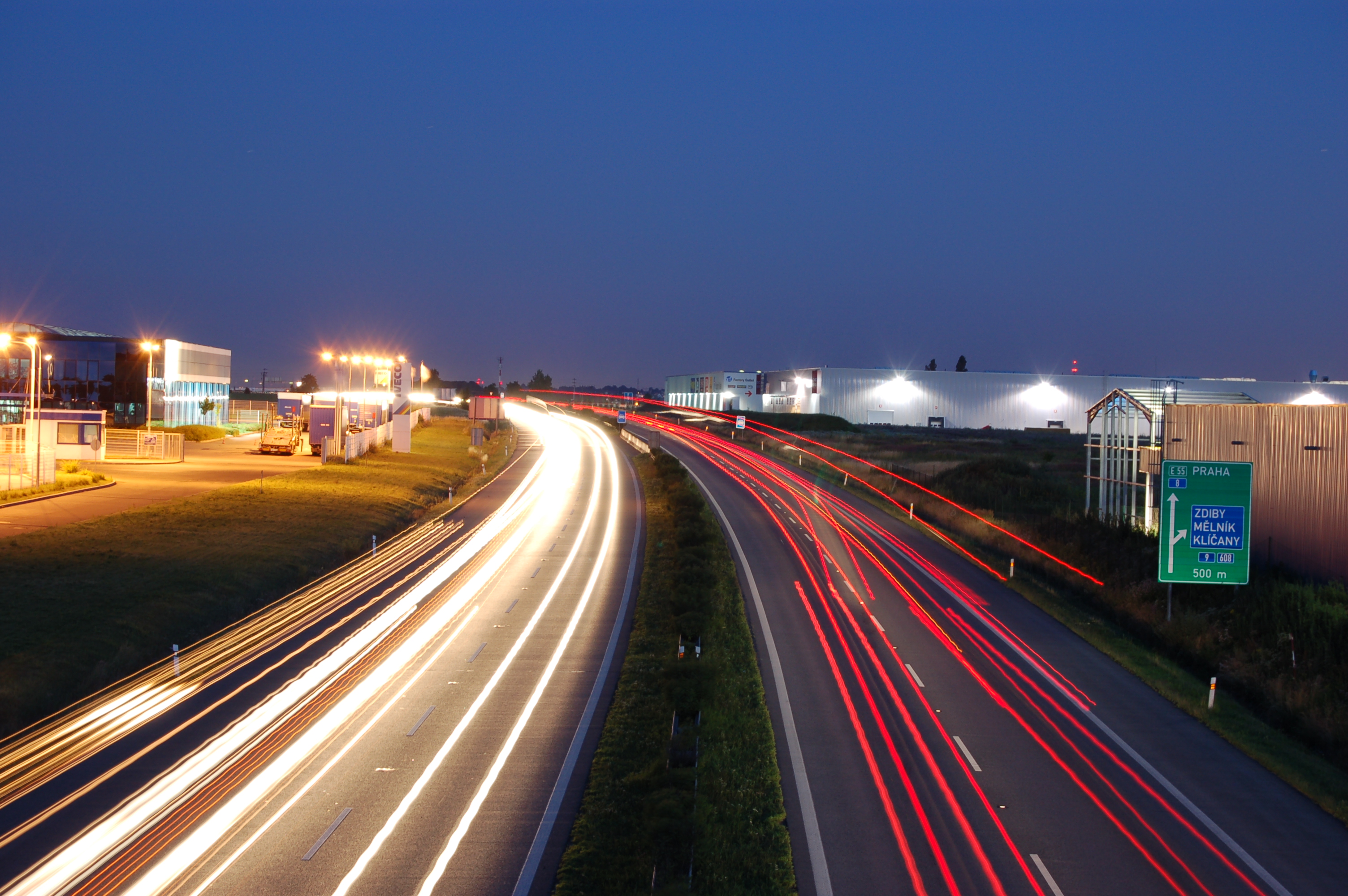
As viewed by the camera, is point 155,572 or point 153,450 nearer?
point 155,572

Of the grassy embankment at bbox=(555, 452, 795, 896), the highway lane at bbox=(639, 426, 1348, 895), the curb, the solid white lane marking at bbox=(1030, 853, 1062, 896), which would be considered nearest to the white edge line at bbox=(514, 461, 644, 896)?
the grassy embankment at bbox=(555, 452, 795, 896)

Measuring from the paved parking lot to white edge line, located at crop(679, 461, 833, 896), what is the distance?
75.9ft

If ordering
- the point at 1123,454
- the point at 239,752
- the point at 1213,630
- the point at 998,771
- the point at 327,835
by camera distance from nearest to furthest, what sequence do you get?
1. the point at 327,835
2. the point at 239,752
3. the point at 998,771
4. the point at 1213,630
5. the point at 1123,454

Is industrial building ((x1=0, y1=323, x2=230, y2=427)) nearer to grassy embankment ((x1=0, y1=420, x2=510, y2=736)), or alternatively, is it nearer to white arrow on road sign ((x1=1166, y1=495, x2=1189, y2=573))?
grassy embankment ((x1=0, y1=420, x2=510, y2=736))

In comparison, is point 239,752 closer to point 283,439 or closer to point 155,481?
point 155,481

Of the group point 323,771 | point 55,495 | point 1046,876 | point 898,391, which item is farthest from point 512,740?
point 898,391

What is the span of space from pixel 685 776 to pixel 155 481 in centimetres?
3958

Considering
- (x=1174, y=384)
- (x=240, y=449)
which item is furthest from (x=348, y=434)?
(x=1174, y=384)

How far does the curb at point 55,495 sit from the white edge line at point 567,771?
25.2 meters

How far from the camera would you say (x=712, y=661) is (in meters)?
18.0

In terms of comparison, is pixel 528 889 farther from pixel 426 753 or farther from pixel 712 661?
pixel 712 661

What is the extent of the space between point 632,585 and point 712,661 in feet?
28.2

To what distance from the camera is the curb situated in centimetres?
3316

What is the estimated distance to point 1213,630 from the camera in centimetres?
2106
